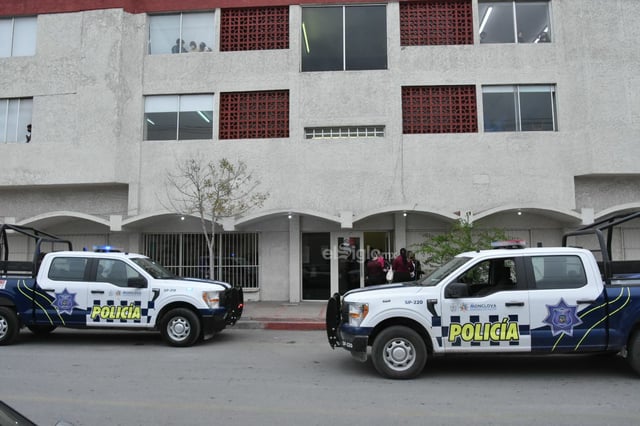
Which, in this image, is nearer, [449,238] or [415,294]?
[415,294]

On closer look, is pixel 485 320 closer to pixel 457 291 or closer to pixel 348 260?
pixel 457 291

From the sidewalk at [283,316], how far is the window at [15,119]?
32.3 ft

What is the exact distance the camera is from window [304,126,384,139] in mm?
15328

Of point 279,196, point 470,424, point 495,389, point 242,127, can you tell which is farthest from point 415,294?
point 242,127

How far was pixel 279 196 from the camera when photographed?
1505cm

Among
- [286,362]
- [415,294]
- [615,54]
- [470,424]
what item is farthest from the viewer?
[615,54]

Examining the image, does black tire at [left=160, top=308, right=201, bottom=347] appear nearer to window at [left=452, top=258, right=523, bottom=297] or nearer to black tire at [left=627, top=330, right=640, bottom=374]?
window at [left=452, top=258, right=523, bottom=297]

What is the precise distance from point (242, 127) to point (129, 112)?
384 cm

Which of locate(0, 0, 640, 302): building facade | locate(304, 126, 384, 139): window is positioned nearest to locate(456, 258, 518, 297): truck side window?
locate(0, 0, 640, 302): building facade

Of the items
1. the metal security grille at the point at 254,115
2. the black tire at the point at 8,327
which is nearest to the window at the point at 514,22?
the metal security grille at the point at 254,115

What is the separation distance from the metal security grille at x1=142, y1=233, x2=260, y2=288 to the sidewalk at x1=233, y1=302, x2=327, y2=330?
1299 mm

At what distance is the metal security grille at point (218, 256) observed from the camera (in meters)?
15.5

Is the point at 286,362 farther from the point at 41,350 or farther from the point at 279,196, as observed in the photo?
the point at 279,196

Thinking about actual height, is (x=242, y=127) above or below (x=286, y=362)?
above
